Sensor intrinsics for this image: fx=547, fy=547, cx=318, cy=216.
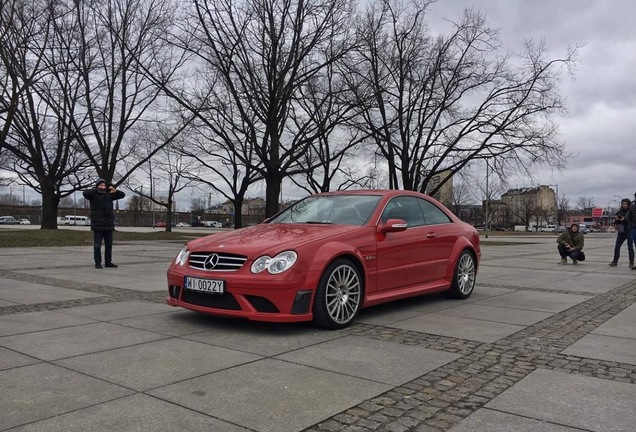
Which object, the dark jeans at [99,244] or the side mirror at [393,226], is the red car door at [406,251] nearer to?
the side mirror at [393,226]

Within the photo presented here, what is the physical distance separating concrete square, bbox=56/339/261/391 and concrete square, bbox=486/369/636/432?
202cm

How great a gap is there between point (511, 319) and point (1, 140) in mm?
19008

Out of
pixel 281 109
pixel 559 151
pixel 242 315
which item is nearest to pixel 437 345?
pixel 242 315

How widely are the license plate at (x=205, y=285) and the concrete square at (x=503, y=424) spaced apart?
9.16 ft

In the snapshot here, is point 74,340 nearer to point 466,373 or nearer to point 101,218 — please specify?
point 466,373

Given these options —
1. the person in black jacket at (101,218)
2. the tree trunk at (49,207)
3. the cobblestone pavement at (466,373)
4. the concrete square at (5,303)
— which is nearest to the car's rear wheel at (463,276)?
the cobblestone pavement at (466,373)

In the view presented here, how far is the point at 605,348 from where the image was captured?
16.5 ft

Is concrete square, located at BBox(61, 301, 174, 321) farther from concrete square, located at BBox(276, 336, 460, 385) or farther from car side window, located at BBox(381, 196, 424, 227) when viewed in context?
car side window, located at BBox(381, 196, 424, 227)

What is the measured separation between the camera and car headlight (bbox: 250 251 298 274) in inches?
206

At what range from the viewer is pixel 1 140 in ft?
63.3

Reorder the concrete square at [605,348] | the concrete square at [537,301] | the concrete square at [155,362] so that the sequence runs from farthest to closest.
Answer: the concrete square at [537,301] < the concrete square at [605,348] < the concrete square at [155,362]

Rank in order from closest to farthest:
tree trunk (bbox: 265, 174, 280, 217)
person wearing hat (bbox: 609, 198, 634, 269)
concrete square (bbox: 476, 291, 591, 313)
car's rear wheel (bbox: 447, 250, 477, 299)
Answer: concrete square (bbox: 476, 291, 591, 313)
car's rear wheel (bbox: 447, 250, 477, 299)
person wearing hat (bbox: 609, 198, 634, 269)
tree trunk (bbox: 265, 174, 280, 217)

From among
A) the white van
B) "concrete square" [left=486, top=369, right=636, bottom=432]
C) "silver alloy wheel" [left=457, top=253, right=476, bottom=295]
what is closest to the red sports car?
"silver alloy wheel" [left=457, top=253, right=476, bottom=295]

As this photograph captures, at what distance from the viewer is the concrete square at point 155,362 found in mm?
3844
